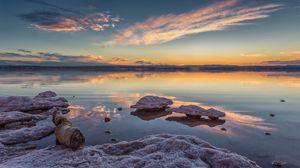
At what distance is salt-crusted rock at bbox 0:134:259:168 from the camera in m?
9.94

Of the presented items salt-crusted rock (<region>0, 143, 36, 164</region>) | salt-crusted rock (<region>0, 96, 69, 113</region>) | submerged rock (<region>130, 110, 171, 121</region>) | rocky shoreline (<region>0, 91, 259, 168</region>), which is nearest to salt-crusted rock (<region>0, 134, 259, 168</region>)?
rocky shoreline (<region>0, 91, 259, 168</region>)

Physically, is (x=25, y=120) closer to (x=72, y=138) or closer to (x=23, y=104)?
(x=23, y=104)

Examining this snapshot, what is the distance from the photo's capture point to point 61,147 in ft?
38.1

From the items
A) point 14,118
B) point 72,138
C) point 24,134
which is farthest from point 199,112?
point 14,118

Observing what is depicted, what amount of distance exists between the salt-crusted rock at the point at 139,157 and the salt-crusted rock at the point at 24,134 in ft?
9.46

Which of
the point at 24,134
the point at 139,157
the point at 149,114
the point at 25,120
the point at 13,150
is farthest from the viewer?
the point at 149,114

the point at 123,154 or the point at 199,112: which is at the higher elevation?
the point at 199,112

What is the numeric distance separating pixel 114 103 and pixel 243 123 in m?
13.1

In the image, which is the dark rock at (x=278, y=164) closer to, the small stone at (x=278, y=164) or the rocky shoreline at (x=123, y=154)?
the small stone at (x=278, y=164)

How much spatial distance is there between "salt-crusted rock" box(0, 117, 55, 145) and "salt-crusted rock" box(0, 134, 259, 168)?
9.46ft

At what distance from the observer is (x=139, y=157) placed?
35.1 feet

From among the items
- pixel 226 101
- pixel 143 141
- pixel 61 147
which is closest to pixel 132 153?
pixel 143 141

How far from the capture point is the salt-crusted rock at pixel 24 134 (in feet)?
44.0

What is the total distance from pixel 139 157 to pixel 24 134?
24.9 feet
